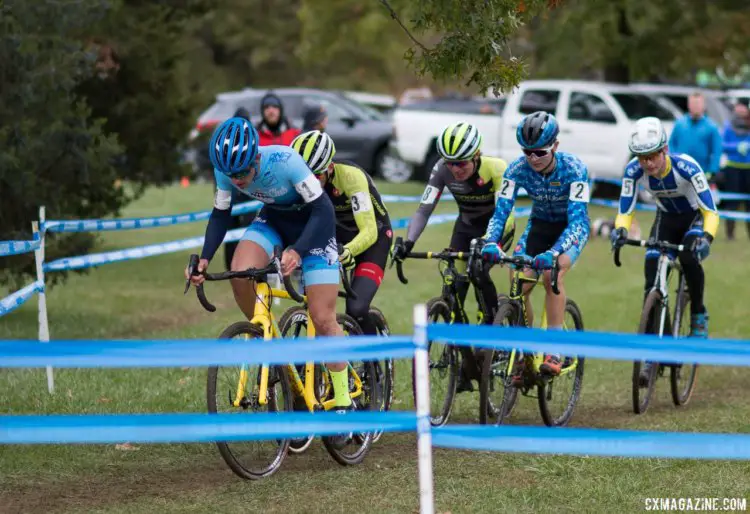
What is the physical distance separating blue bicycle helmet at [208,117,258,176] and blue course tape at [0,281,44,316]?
211 centimetres

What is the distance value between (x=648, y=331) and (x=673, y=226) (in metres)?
0.98

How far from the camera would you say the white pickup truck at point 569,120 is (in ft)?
83.1

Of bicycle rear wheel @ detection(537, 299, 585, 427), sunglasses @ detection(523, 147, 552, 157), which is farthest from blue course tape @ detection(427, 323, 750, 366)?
bicycle rear wheel @ detection(537, 299, 585, 427)

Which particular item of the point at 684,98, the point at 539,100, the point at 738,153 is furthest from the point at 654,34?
the point at 738,153

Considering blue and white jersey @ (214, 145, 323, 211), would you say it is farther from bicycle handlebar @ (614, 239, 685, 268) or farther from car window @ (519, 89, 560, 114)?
car window @ (519, 89, 560, 114)

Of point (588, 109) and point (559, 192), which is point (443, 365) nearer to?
point (559, 192)

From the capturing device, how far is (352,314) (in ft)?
28.0

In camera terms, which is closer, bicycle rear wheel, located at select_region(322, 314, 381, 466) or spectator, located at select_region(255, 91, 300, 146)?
bicycle rear wheel, located at select_region(322, 314, 381, 466)

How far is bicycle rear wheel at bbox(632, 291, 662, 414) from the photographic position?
394 inches

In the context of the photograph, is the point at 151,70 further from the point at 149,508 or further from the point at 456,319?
the point at 149,508

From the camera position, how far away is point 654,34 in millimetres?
27312

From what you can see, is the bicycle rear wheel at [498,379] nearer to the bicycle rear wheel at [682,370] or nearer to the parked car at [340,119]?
the bicycle rear wheel at [682,370]

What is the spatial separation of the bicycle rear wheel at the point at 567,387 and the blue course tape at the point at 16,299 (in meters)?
3.77

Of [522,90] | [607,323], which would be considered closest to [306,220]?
[607,323]
